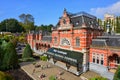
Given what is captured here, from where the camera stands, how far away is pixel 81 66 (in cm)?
2927

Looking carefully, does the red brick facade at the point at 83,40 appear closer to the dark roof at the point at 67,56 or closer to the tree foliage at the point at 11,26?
the dark roof at the point at 67,56

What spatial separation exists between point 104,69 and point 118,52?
173 inches

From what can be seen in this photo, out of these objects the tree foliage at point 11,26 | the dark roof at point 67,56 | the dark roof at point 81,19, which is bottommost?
the dark roof at point 67,56

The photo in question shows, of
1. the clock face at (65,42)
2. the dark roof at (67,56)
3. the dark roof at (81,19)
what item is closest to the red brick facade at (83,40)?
the clock face at (65,42)

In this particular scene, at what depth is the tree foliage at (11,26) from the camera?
347ft

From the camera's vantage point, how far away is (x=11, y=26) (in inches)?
4178

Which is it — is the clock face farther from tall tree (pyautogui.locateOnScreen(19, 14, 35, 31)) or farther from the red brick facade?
tall tree (pyautogui.locateOnScreen(19, 14, 35, 31))

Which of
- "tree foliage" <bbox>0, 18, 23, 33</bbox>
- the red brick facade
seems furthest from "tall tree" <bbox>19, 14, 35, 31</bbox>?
the red brick facade

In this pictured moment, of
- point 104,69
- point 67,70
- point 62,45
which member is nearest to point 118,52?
point 104,69

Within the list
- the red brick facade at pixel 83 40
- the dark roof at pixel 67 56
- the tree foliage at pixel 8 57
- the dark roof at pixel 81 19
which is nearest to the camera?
the red brick facade at pixel 83 40

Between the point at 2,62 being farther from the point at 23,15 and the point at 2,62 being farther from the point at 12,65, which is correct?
the point at 23,15

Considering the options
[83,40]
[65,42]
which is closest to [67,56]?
[65,42]

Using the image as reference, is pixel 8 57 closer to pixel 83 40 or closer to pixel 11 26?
pixel 83 40

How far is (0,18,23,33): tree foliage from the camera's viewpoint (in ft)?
347
